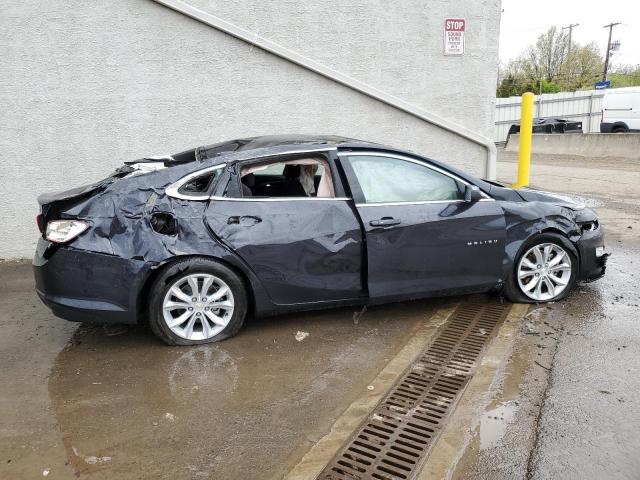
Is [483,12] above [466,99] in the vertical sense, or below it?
above

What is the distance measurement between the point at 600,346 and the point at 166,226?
332 centimetres

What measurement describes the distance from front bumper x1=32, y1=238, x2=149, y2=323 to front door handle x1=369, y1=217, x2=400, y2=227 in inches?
68.3

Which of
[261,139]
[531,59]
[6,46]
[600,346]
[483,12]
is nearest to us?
[600,346]

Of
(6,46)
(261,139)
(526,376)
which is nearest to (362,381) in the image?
(526,376)

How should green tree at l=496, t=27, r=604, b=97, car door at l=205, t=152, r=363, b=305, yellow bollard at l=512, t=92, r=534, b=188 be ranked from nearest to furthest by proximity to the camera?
A: car door at l=205, t=152, r=363, b=305
yellow bollard at l=512, t=92, r=534, b=188
green tree at l=496, t=27, r=604, b=97

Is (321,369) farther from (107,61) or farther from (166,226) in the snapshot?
(107,61)

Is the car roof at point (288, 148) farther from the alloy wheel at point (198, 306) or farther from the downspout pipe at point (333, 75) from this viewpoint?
the downspout pipe at point (333, 75)

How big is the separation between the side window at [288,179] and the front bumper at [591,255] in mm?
2325

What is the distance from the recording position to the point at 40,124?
6.74 m

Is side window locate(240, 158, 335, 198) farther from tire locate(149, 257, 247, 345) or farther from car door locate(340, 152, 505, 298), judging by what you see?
tire locate(149, 257, 247, 345)

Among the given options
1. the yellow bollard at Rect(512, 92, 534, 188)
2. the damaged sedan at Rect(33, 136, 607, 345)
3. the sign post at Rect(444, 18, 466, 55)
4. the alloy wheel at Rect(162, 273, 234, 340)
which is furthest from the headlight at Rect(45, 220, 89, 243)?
the yellow bollard at Rect(512, 92, 534, 188)

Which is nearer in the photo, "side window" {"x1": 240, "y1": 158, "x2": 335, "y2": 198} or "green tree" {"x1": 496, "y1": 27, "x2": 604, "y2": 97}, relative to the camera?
"side window" {"x1": 240, "y1": 158, "x2": 335, "y2": 198}

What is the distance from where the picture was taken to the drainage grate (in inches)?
115

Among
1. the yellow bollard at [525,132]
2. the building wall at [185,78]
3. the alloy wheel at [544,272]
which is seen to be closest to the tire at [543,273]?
the alloy wheel at [544,272]
